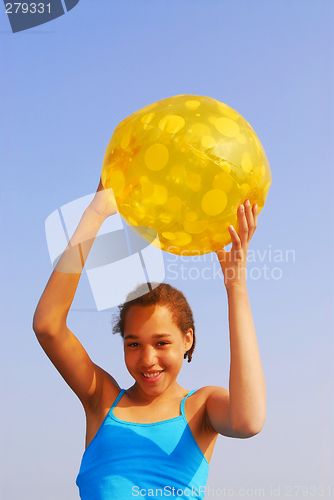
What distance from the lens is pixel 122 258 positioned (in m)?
2.44

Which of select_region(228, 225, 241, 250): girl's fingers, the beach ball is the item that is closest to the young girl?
select_region(228, 225, 241, 250): girl's fingers

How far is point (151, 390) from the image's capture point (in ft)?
7.70

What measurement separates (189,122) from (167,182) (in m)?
0.29

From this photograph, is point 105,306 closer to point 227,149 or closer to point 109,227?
point 109,227

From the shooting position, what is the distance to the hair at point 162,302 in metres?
2.50

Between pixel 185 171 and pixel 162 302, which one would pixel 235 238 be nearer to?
pixel 185 171

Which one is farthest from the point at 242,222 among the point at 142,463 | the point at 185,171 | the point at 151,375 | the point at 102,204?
the point at 142,463

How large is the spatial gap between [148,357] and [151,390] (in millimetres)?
191

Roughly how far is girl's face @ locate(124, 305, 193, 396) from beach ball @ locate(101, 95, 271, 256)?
17.9 inches

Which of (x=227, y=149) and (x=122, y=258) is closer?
(x=227, y=149)

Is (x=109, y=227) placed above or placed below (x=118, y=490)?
above

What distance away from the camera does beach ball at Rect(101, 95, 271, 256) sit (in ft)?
6.54

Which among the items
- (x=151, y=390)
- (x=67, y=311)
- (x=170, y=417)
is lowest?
(x=170, y=417)

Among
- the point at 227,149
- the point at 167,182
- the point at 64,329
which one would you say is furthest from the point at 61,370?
the point at 227,149
